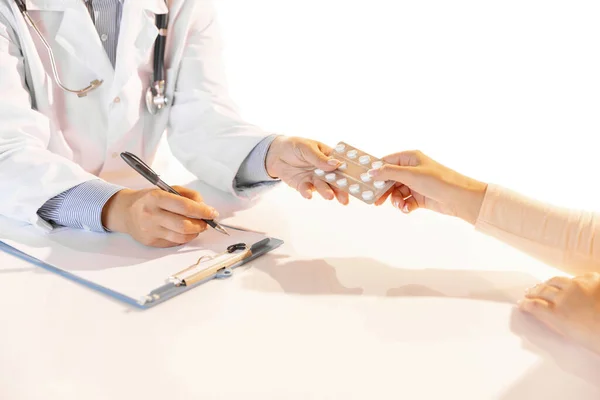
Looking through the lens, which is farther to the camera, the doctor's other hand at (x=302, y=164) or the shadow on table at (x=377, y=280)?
the doctor's other hand at (x=302, y=164)

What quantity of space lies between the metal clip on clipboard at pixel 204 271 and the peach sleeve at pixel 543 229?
0.28m

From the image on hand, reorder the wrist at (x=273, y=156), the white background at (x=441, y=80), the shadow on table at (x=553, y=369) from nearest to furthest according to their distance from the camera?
the shadow on table at (x=553, y=369)
the wrist at (x=273, y=156)
the white background at (x=441, y=80)

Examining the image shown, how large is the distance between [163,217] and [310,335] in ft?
0.85

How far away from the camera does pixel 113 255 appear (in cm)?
73

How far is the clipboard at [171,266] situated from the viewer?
2.08 feet

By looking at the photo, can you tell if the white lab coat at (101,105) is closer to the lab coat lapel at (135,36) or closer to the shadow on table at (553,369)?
the lab coat lapel at (135,36)

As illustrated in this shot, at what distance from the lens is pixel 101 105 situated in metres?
0.97

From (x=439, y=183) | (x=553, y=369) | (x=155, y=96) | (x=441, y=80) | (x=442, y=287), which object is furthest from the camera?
(x=441, y=80)

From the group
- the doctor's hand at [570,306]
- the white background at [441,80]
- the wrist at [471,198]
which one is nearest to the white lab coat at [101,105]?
the white background at [441,80]

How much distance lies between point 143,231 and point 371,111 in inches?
31.6

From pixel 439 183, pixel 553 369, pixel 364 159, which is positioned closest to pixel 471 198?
pixel 439 183

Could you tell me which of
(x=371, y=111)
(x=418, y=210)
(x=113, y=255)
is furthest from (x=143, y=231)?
(x=371, y=111)

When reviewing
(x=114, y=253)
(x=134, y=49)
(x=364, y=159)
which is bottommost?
(x=114, y=253)

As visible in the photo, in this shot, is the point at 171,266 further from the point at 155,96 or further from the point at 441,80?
the point at 441,80
